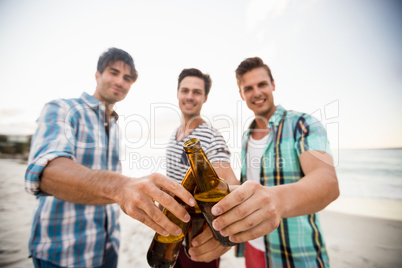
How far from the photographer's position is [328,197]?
1.30m

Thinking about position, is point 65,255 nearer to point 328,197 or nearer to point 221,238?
point 221,238

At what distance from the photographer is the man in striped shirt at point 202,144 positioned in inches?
45.1

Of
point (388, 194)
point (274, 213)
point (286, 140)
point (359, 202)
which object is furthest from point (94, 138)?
point (388, 194)

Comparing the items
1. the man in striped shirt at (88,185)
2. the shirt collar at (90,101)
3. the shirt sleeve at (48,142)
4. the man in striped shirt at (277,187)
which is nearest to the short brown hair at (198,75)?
the man in striped shirt at (277,187)

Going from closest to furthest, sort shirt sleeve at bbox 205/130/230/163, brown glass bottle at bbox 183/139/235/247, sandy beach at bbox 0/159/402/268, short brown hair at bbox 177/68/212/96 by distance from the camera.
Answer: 1. brown glass bottle at bbox 183/139/235/247
2. shirt sleeve at bbox 205/130/230/163
3. short brown hair at bbox 177/68/212/96
4. sandy beach at bbox 0/159/402/268

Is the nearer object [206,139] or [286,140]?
[286,140]

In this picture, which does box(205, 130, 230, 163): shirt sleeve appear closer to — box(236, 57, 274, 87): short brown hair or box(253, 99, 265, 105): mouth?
box(253, 99, 265, 105): mouth

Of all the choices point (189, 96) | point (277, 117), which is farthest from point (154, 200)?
point (189, 96)

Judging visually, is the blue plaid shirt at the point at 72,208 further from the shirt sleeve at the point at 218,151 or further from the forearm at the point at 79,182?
the shirt sleeve at the point at 218,151

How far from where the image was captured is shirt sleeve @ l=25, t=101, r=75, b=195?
3.80 ft

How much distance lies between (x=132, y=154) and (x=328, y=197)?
95.5 inches

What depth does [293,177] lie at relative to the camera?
5.95ft

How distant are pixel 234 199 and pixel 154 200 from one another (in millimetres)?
412

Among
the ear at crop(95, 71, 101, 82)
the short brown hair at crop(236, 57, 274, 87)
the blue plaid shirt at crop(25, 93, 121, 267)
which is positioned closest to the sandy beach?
the blue plaid shirt at crop(25, 93, 121, 267)
